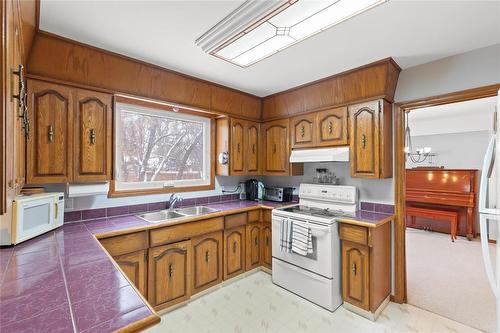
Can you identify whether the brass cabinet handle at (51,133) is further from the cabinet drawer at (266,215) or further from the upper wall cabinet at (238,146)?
the cabinet drawer at (266,215)

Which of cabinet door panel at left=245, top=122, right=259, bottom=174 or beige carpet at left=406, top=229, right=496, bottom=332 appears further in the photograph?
cabinet door panel at left=245, top=122, right=259, bottom=174

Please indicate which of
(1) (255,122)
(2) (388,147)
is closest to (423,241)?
(2) (388,147)

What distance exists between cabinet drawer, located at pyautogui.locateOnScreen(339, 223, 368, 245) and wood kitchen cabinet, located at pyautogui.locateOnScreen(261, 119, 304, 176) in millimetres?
1008

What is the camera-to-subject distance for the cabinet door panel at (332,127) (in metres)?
2.53

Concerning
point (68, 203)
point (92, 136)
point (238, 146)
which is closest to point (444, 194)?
point (238, 146)

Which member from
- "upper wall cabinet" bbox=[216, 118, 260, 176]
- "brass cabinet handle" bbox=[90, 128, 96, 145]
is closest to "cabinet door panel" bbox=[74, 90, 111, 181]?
"brass cabinet handle" bbox=[90, 128, 96, 145]

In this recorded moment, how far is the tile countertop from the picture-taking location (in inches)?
29.4

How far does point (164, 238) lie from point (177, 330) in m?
0.73

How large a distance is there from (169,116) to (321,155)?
71.6 inches

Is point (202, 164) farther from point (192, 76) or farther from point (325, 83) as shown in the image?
point (325, 83)

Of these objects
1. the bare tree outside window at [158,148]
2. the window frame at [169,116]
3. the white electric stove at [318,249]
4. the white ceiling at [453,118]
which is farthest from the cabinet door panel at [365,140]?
the white ceiling at [453,118]

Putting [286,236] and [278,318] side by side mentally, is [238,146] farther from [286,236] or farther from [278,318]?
[278,318]

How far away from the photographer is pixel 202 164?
10.3ft

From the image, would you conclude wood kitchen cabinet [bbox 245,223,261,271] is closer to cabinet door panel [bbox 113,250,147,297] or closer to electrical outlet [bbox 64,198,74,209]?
cabinet door panel [bbox 113,250,147,297]
